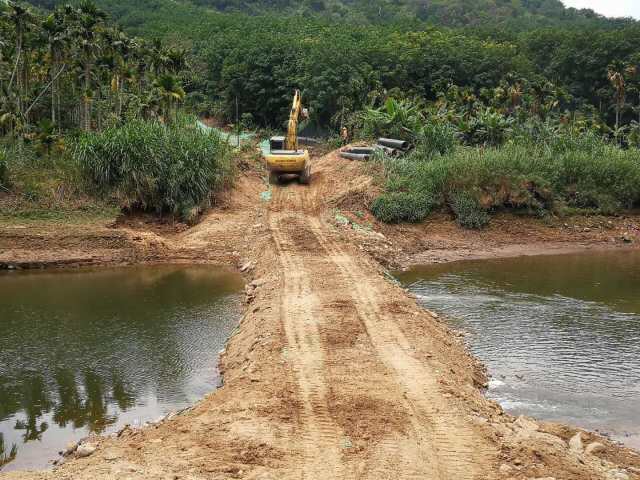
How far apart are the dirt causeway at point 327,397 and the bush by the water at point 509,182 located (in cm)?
517

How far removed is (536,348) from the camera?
16.2 metres

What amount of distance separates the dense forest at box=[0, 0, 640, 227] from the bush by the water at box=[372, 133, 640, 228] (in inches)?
11.3

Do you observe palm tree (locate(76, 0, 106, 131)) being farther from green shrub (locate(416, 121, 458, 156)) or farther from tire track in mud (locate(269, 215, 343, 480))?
tire track in mud (locate(269, 215, 343, 480))

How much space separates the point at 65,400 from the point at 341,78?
3752cm

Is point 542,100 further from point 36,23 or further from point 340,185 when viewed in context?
point 36,23

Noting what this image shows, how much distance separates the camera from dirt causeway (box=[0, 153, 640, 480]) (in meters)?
9.67

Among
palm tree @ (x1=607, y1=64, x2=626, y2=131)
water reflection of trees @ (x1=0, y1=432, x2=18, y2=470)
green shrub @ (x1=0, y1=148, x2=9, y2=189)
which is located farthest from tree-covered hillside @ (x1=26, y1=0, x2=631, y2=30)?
water reflection of trees @ (x1=0, y1=432, x2=18, y2=470)

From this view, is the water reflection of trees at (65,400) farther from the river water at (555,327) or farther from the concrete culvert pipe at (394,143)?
the concrete culvert pipe at (394,143)

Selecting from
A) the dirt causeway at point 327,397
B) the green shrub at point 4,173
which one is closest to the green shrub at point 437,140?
the dirt causeway at point 327,397

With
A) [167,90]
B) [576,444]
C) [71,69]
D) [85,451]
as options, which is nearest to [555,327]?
Result: [576,444]

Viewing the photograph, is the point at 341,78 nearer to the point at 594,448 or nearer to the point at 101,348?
the point at 101,348

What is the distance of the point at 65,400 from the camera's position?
12977 millimetres

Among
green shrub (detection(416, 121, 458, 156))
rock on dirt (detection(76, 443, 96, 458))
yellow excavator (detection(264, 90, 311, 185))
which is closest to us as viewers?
rock on dirt (detection(76, 443, 96, 458))

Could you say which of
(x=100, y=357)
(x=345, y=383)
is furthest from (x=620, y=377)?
(x=100, y=357)
